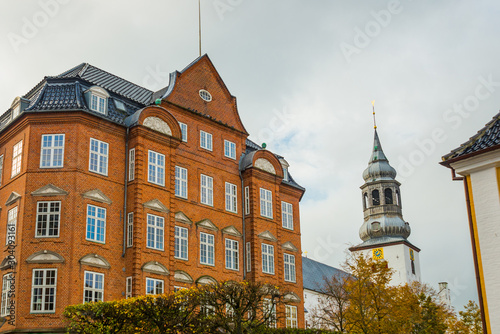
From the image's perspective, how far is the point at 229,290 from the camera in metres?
29.6

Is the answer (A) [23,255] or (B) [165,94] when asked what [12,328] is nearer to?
(A) [23,255]

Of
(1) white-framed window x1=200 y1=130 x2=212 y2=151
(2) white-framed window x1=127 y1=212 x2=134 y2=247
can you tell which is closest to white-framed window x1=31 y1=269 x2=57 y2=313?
(2) white-framed window x1=127 y1=212 x2=134 y2=247

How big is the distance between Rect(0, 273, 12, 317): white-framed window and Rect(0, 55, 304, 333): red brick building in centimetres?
10

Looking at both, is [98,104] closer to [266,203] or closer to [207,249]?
[207,249]

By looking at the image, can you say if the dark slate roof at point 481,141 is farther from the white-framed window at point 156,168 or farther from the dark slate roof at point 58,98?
the dark slate roof at point 58,98

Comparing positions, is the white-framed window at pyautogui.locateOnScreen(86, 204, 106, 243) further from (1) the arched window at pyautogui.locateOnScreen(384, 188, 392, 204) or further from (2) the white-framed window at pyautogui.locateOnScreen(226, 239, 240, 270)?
(1) the arched window at pyautogui.locateOnScreen(384, 188, 392, 204)

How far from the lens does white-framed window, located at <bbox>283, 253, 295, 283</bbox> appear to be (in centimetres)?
4550

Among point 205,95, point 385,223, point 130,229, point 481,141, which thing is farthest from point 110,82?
point 385,223

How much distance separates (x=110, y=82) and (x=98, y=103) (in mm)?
6021

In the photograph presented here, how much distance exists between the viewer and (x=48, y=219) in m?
32.7

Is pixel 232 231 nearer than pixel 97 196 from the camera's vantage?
No

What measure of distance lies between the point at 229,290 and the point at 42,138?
13.7 metres

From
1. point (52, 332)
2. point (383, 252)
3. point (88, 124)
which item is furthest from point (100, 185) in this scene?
point (383, 252)

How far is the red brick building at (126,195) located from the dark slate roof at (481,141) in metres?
19.4
